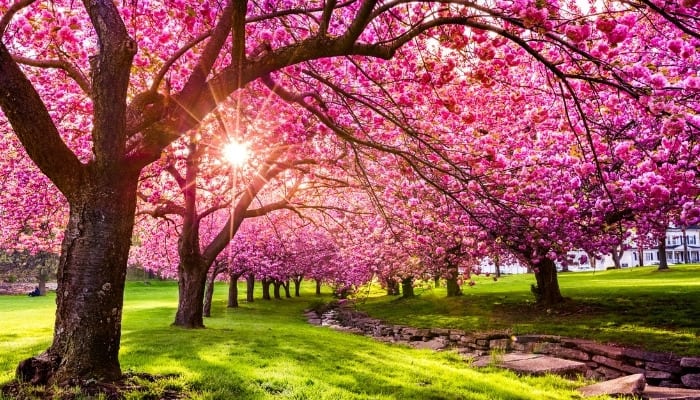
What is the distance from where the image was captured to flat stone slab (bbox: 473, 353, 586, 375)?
11.1m

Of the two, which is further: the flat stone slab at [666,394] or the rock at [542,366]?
the rock at [542,366]

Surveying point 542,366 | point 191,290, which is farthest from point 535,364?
point 191,290

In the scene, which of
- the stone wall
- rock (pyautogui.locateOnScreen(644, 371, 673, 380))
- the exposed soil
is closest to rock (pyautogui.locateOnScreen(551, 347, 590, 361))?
the stone wall

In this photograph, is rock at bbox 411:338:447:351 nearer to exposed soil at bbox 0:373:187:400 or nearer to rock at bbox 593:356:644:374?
rock at bbox 593:356:644:374

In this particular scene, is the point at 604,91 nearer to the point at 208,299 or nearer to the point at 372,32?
the point at 372,32

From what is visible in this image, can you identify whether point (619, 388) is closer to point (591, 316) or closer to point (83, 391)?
point (83, 391)

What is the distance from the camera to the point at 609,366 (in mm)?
12758

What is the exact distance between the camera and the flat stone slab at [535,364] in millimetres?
11062

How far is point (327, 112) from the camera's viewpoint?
9703 millimetres

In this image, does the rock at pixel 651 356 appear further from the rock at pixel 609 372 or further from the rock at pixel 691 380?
the rock at pixel 691 380

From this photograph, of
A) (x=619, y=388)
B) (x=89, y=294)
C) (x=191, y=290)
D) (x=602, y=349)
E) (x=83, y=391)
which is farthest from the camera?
(x=191, y=290)

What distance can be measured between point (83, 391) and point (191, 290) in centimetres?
1202

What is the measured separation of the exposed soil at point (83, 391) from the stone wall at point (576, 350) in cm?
961

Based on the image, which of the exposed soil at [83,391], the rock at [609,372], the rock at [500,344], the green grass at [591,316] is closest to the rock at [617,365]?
the rock at [609,372]
